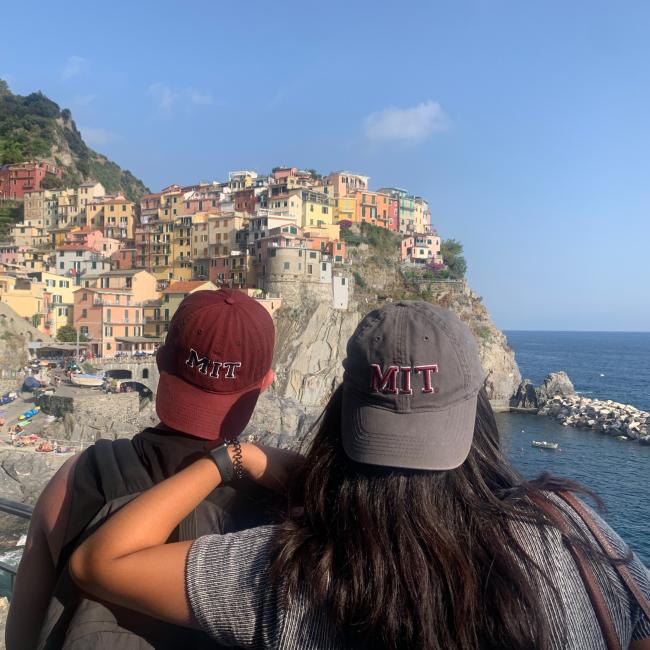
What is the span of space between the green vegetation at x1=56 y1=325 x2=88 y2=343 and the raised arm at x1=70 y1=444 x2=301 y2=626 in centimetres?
3250

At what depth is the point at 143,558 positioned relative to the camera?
1015 mm

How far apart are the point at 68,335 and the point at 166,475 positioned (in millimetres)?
32906

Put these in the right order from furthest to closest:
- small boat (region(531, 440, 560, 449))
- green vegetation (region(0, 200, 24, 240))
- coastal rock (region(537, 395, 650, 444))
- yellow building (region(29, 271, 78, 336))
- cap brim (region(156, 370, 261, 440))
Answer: green vegetation (region(0, 200, 24, 240)) < yellow building (region(29, 271, 78, 336)) < coastal rock (region(537, 395, 650, 444)) < small boat (region(531, 440, 560, 449)) < cap brim (region(156, 370, 261, 440))

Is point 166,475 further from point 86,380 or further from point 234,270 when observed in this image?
point 234,270

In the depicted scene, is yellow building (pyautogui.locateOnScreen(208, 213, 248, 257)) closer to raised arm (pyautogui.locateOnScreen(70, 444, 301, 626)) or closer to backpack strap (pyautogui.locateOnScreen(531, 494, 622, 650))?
raised arm (pyautogui.locateOnScreen(70, 444, 301, 626))

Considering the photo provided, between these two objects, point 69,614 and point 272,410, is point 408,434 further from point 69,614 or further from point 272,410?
point 272,410

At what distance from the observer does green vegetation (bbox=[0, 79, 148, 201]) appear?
166ft

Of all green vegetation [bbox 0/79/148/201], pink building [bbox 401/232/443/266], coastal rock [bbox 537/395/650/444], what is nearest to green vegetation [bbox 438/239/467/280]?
pink building [bbox 401/232/443/266]

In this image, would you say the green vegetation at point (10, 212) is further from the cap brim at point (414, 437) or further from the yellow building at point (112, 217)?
the cap brim at point (414, 437)

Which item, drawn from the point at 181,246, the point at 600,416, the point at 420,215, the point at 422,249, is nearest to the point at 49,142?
the point at 181,246

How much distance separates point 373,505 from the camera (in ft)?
3.37

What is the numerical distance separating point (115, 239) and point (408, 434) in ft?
137

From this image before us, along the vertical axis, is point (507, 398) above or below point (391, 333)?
below

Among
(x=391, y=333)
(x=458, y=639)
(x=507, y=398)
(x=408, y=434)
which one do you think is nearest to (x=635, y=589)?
(x=458, y=639)
